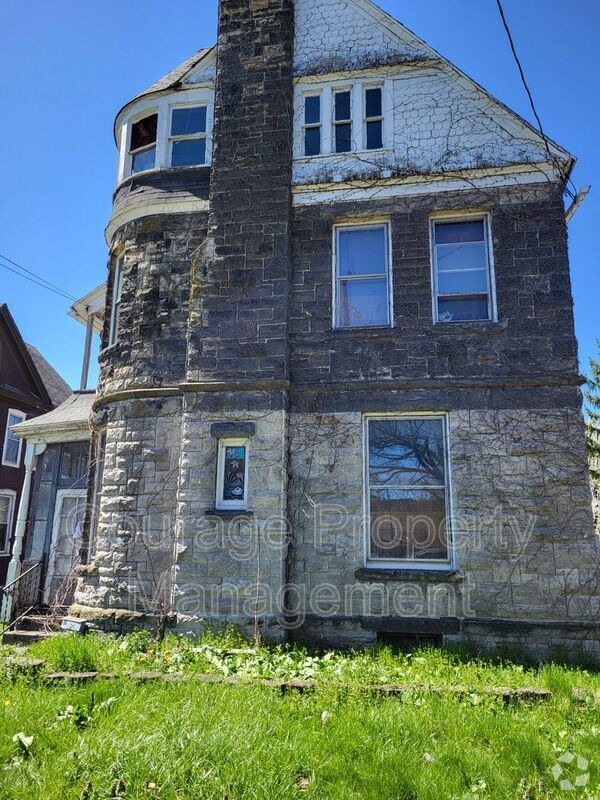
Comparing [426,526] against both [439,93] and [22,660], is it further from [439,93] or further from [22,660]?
[439,93]

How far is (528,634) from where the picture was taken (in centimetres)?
793

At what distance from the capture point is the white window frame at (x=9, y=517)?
68.4 feet

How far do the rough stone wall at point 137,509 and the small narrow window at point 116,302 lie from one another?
64.1 inches

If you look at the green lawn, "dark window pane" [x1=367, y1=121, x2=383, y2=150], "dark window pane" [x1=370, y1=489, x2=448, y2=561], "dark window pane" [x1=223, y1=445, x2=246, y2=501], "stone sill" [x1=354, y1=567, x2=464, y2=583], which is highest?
"dark window pane" [x1=367, y1=121, x2=383, y2=150]

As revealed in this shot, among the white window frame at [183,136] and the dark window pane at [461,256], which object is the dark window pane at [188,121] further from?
the dark window pane at [461,256]

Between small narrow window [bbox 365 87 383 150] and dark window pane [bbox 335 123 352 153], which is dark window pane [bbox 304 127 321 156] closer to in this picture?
dark window pane [bbox 335 123 352 153]

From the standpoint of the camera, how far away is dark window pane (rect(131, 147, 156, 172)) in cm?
1115

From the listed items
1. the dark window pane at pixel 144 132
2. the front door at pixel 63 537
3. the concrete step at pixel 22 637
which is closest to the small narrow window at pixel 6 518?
the front door at pixel 63 537

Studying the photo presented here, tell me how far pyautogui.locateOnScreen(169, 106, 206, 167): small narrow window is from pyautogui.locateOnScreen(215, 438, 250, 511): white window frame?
5.07m

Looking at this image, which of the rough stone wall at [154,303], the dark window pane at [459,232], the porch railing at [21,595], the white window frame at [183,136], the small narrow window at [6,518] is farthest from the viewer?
the small narrow window at [6,518]

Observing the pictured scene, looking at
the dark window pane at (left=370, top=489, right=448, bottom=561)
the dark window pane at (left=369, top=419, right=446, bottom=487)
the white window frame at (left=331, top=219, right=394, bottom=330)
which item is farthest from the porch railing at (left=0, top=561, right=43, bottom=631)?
the white window frame at (left=331, top=219, right=394, bottom=330)

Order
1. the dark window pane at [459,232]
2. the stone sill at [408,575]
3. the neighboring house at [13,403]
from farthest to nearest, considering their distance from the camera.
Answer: the neighboring house at [13,403], the dark window pane at [459,232], the stone sill at [408,575]

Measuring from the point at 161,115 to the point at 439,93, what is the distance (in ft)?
16.2

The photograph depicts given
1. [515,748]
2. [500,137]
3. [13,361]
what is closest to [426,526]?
[515,748]
